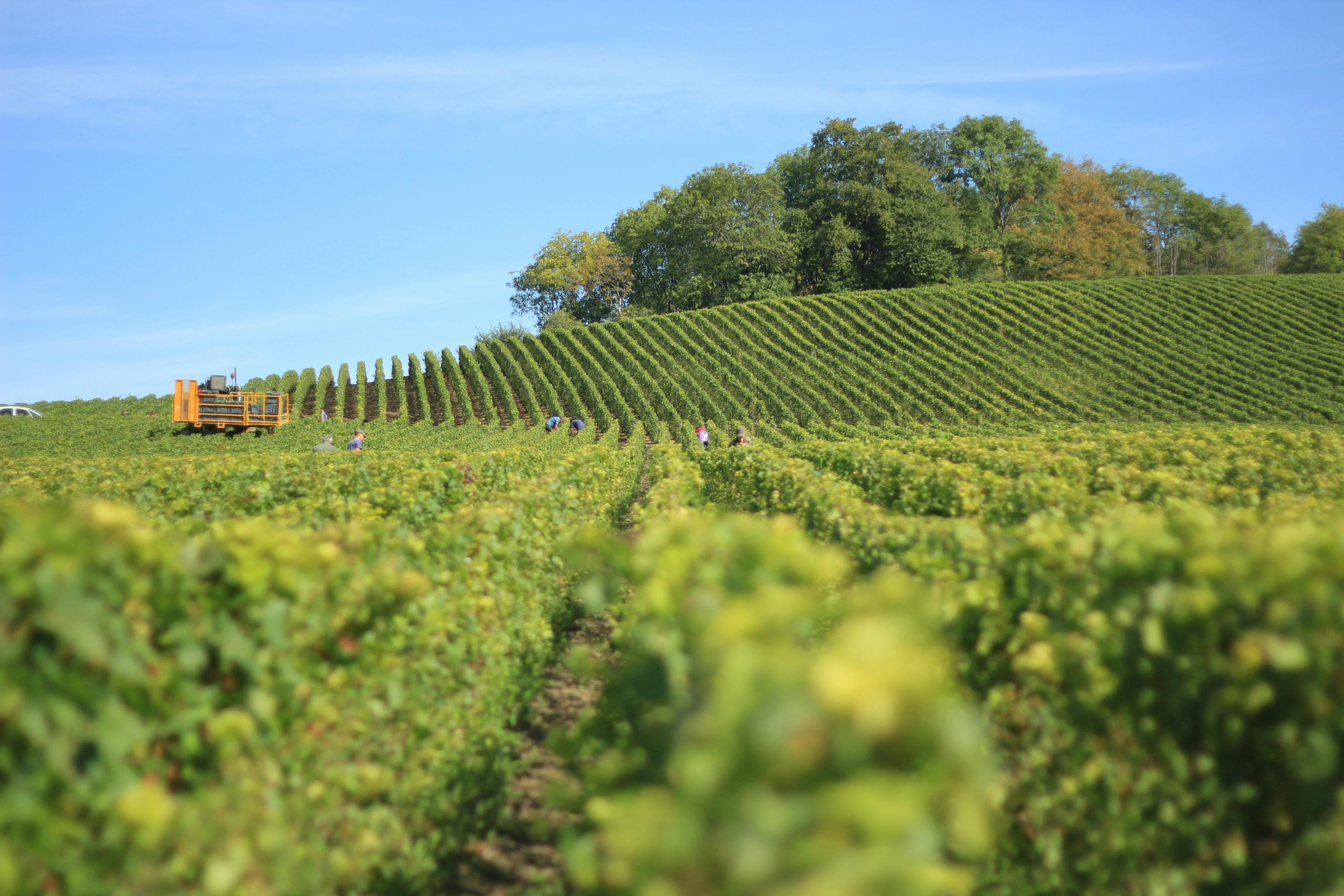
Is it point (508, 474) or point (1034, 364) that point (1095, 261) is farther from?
point (508, 474)

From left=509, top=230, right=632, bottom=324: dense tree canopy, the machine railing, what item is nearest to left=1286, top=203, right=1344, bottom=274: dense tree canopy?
left=509, top=230, right=632, bottom=324: dense tree canopy

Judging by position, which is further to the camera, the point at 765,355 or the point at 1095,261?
the point at 1095,261

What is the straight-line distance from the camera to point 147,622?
2.80 m

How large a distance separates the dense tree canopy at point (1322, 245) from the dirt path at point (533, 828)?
84.9m

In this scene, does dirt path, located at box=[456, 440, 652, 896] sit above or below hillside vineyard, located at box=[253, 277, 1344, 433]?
below

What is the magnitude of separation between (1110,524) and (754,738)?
3.18m

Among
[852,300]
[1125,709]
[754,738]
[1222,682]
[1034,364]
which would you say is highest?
[852,300]

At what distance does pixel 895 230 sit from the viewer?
6259 centimetres

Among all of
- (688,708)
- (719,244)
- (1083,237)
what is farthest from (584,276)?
(688,708)

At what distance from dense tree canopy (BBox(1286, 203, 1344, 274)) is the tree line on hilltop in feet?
0.55

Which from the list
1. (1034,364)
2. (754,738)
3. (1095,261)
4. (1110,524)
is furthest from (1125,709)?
(1095,261)

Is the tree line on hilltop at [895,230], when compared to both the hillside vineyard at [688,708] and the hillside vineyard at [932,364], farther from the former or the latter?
the hillside vineyard at [688,708]

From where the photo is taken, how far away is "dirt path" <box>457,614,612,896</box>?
3.94 m

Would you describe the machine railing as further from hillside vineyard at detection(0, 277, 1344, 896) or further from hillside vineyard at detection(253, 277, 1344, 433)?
hillside vineyard at detection(0, 277, 1344, 896)
